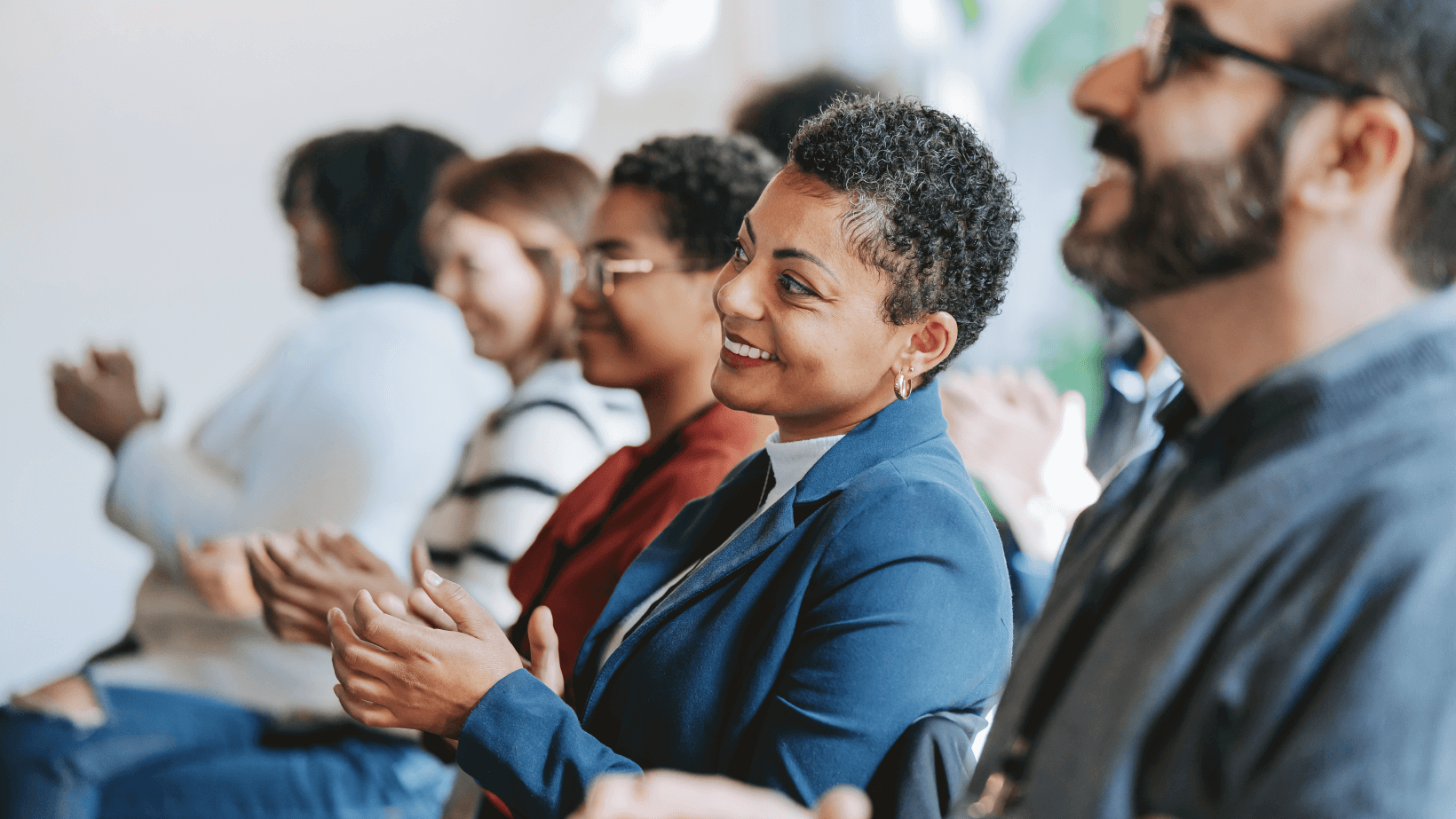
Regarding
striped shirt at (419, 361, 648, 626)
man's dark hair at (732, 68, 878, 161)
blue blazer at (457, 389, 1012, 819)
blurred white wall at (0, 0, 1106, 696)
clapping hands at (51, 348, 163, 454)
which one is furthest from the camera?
blurred white wall at (0, 0, 1106, 696)

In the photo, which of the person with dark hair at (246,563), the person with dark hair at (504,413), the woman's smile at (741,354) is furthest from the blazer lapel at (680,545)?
the person with dark hair at (246,563)

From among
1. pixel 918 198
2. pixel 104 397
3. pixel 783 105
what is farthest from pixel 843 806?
pixel 104 397

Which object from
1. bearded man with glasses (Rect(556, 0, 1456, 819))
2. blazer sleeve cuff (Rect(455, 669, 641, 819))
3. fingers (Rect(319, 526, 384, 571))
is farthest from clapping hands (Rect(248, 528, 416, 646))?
bearded man with glasses (Rect(556, 0, 1456, 819))

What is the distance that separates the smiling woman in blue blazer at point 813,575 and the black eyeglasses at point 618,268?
376mm

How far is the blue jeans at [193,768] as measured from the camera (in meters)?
1.99

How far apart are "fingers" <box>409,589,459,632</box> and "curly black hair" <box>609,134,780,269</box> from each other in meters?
0.68

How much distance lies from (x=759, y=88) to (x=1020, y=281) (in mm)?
1218

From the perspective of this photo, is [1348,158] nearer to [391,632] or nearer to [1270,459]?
[1270,459]

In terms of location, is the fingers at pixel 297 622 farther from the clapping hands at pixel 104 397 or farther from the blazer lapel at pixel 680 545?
the clapping hands at pixel 104 397

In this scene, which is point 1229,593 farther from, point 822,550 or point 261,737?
point 261,737

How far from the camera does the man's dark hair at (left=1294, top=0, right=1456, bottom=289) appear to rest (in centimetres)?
66

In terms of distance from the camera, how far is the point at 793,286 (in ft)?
3.70

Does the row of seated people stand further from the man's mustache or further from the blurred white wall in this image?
the blurred white wall

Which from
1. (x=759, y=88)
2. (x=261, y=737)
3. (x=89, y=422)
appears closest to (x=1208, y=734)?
(x=261, y=737)
